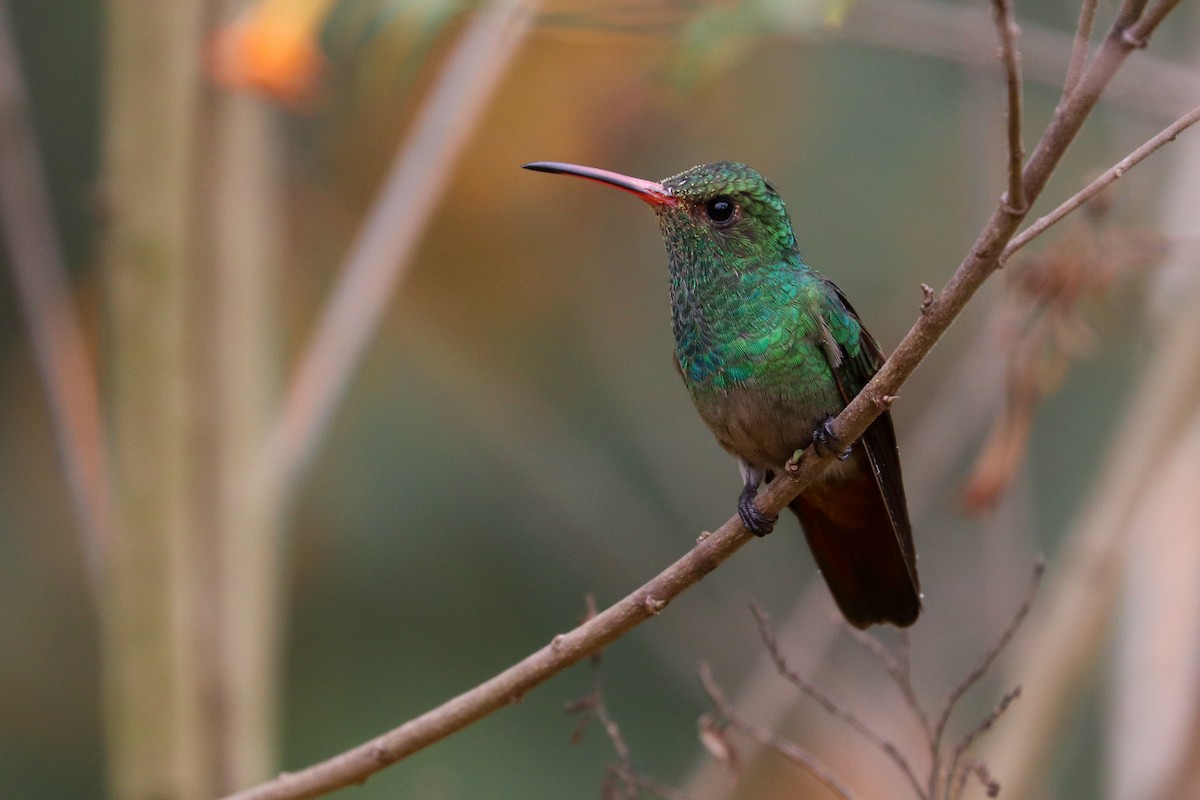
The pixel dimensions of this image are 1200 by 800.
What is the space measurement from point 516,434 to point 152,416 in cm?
215

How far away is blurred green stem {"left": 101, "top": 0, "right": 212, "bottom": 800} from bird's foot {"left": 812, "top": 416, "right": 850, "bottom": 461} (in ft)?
6.25

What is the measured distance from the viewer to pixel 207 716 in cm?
343

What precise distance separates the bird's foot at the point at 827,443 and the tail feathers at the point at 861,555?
0.19 metres

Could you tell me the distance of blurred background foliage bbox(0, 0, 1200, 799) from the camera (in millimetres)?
5266

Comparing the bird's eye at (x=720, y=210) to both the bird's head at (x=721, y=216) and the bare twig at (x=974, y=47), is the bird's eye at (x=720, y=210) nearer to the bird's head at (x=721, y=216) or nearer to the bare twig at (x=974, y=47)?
the bird's head at (x=721, y=216)

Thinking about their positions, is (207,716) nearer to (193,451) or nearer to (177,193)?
(193,451)

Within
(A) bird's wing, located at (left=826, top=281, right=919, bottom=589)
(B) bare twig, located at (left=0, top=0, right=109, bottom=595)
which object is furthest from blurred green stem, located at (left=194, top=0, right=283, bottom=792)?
(A) bird's wing, located at (left=826, top=281, right=919, bottom=589)

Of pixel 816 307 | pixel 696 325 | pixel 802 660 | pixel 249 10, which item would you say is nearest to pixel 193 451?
pixel 249 10

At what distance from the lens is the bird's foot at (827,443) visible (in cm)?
191

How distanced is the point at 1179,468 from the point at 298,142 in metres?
3.95

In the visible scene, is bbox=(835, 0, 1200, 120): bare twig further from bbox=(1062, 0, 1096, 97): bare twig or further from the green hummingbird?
bbox=(1062, 0, 1096, 97): bare twig

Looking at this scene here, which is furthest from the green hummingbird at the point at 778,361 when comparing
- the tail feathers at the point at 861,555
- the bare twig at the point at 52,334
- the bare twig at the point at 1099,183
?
the bare twig at the point at 52,334

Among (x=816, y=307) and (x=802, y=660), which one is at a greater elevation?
(x=816, y=307)

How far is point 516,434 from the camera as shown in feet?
17.7
